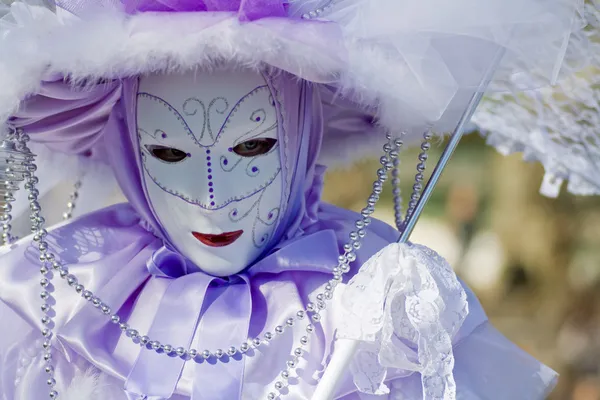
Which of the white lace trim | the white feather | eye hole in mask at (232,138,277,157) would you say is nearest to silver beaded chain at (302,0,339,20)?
eye hole in mask at (232,138,277,157)

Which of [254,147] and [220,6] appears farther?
[254,147]

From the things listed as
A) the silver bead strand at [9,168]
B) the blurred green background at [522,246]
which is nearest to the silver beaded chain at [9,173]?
the silver bead strand at [9,168]

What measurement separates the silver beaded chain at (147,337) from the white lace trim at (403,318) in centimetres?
8

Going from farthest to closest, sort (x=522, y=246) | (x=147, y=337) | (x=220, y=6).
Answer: (x=522, y=246)
(x=147, y=337)
(x=220, y=6)

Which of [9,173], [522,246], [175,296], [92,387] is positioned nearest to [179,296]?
[175,296]

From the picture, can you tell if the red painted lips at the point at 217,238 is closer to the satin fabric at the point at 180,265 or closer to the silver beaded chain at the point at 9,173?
the satin fabric at the point at 180,265

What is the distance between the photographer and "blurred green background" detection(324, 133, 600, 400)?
2877 mm

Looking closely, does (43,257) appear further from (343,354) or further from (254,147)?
(343,354)

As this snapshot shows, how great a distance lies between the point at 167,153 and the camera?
40.4 inches

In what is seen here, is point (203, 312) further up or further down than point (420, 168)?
further down

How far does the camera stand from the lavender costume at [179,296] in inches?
39.1

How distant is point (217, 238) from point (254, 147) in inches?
5.3

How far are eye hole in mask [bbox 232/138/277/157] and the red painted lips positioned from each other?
0.11 m

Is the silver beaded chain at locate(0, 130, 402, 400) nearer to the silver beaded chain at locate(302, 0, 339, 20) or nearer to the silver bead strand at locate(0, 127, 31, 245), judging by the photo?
the silver bead strand at locate(0, 127, 31, 245)
